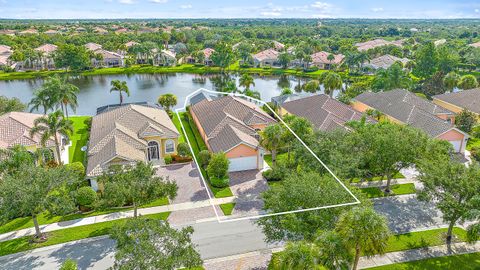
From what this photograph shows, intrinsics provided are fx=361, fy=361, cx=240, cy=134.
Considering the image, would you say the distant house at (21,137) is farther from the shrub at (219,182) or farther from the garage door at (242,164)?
the garage door at (242,164)

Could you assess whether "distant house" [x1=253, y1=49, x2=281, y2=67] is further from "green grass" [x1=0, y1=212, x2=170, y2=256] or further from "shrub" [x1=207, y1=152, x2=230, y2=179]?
"green grass" [x1=0, y1=212, x2=170, y2=256]

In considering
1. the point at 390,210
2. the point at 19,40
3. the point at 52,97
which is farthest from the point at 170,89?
the point at 19,40

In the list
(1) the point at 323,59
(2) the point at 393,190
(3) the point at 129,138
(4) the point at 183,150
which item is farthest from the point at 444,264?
(1) the point at 323,59

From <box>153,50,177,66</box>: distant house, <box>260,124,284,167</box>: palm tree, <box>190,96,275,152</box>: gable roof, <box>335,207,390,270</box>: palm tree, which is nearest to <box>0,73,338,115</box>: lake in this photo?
<box>153,50,177,66</box>: distant house

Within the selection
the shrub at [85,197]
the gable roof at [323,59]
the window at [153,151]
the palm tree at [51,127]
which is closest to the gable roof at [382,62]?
the gable roof at [323,59]

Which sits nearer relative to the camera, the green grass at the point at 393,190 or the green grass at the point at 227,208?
the green grass at the point at 227,208

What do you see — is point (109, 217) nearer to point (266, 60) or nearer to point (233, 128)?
point (233, 128)
